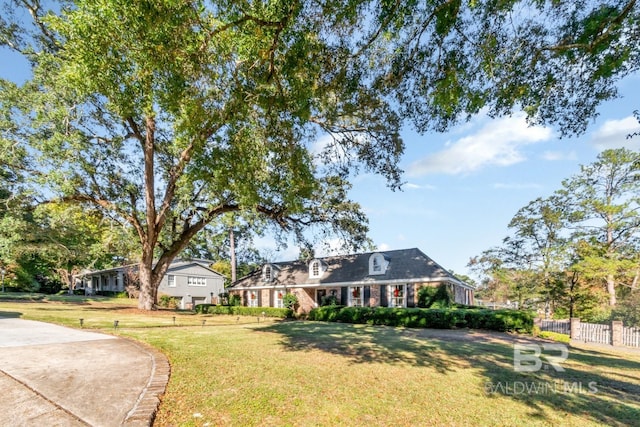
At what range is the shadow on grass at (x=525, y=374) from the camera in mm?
4935

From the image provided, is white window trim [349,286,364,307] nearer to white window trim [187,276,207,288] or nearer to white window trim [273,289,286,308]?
white window trim [273,289,286,308]

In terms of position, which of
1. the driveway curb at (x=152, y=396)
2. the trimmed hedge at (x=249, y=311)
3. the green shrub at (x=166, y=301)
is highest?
the driveway curb at (x=152, y=396)

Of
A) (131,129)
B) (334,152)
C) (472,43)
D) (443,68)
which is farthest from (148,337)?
(131,129)

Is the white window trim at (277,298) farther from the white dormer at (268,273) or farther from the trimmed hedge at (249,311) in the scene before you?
the trimmed hedge at (249,311)

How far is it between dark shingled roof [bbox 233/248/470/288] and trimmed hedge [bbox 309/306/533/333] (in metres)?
4.10

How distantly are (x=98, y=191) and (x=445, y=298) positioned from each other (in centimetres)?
2208

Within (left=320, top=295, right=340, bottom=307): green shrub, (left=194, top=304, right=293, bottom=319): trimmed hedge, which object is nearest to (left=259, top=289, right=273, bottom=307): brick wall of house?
(left=194, top=304, right=293, bottom=319): trimmed hedge

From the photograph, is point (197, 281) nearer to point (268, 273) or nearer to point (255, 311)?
point (268, 273)

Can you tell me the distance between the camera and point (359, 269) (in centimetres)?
2462

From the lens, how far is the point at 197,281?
1523 inches

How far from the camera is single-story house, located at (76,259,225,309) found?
117 feet

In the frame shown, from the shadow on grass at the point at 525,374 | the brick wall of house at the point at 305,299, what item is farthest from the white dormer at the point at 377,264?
the shadow on grass at the point at 525,374

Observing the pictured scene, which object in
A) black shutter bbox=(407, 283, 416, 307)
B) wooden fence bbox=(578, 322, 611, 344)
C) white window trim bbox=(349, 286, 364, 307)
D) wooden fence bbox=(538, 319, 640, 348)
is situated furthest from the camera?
white window trim bbox=(349, 286, 364, 307)

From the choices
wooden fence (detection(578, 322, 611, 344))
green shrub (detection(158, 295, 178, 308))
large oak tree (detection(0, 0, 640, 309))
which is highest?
large oak tree (detection(0, 0, 640, 309))
